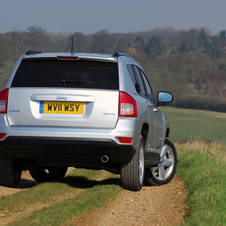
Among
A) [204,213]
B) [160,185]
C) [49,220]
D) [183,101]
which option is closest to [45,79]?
[49,220]

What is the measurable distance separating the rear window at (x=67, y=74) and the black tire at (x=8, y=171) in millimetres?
1173

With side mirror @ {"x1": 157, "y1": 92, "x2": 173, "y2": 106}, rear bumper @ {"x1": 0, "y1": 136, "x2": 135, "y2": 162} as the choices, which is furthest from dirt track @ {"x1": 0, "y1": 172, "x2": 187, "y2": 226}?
side mirror @ {"x1": 157, "y1": 92, "x2": 173, "y2": 106}

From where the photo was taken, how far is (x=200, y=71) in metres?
195

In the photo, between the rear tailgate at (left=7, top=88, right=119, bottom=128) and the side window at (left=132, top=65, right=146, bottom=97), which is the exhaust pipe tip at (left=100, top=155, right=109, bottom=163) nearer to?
the rear tailgate at (left=7, top=88, right=119, bottom=128)

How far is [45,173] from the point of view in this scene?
741cm

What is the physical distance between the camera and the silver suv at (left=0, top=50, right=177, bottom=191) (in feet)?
15.8

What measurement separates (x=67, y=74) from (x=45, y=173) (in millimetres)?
2957

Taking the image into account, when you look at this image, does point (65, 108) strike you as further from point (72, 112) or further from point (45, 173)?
point (45, 173)

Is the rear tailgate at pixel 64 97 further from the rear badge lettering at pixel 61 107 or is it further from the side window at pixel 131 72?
the side window at pixel 131 72

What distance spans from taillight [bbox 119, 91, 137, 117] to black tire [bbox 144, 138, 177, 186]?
6.07 feet

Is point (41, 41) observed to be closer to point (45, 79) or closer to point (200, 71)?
point (200, 71)

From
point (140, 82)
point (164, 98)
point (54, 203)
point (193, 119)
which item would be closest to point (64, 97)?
point (54, 203)

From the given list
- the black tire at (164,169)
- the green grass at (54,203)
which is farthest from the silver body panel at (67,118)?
the black tire at (164,169)

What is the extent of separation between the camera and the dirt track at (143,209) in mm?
4067
